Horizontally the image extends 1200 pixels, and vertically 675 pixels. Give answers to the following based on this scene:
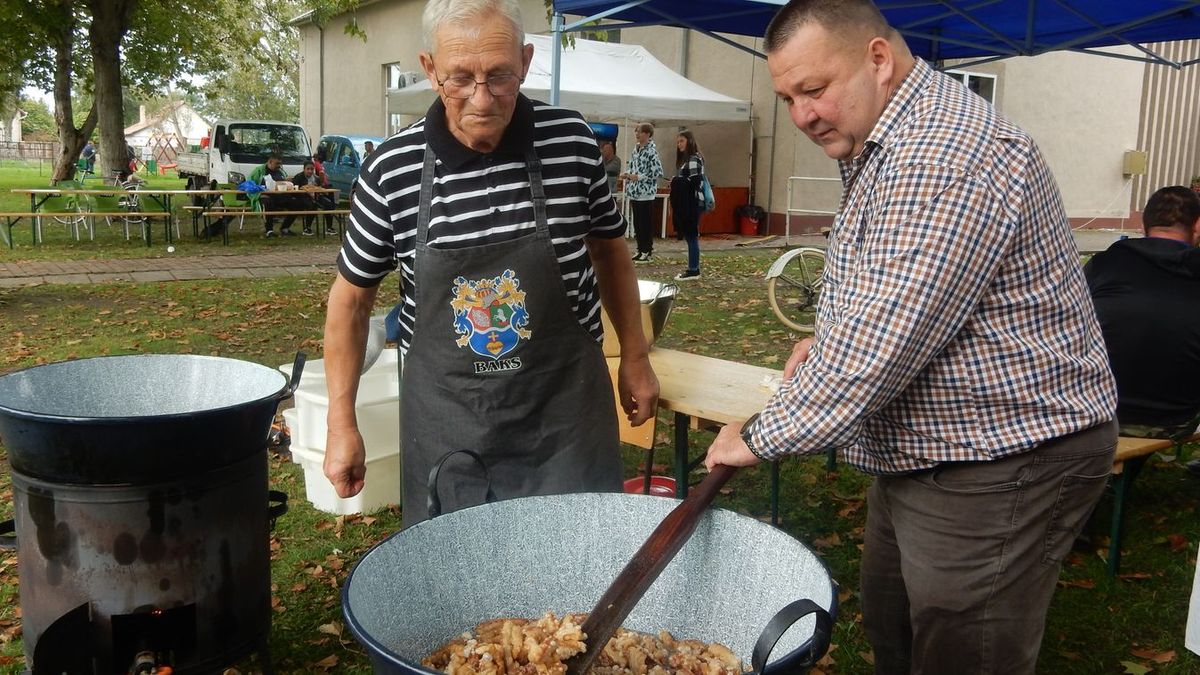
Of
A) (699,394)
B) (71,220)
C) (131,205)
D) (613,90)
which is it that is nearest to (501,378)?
(699,394)

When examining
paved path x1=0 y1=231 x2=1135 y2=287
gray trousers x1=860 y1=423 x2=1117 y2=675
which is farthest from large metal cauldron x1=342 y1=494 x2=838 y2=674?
paved path x1=0 y1=231 x2=1135 y2=287

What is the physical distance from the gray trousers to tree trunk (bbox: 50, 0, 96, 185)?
21641mm

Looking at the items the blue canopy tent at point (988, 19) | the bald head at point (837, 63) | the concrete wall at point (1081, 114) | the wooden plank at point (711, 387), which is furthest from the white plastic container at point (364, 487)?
the concrete wall at point (1081, 114)

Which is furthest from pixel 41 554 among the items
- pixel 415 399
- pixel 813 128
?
pixel 813 128

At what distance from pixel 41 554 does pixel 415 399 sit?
3.17 ft

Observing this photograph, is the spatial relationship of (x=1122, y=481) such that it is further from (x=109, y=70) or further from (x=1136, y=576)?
(x=109, y=70)

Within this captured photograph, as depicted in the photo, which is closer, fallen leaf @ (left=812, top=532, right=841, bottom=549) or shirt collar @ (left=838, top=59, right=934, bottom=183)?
shirt collar @ (left=838, top=59, right=934, bottom=183)

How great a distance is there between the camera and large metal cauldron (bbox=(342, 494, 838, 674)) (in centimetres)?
175

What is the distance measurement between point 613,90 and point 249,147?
971cm

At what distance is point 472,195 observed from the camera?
85.4 inches

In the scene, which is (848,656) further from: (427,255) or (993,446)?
(427,255)

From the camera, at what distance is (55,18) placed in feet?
60.9

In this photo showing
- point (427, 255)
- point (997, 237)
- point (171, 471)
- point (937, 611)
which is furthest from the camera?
point (171, 471)

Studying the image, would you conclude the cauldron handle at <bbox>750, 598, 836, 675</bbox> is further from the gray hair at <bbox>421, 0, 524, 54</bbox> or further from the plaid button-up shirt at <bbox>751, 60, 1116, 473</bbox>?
the gray hair at <bbox>421, 0, 524, 54</bbox>
